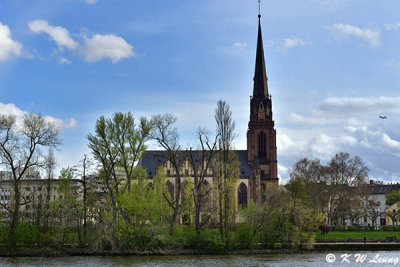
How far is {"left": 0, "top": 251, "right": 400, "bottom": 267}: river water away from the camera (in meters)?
42.4

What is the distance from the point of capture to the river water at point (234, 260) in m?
42.4

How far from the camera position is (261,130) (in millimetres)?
113438

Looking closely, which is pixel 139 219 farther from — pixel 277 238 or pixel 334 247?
pixel 334 247

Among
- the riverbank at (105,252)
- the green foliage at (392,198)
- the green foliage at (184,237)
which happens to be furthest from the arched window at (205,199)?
the green foliage at (392,198)

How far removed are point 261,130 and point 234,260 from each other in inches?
2749

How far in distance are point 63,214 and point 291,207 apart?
2217 cm

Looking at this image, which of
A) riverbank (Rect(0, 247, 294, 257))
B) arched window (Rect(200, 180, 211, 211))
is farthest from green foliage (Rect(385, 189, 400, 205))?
riverbank (Rect(0, 247, 294, 257))

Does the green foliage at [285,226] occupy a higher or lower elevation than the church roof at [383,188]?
lower

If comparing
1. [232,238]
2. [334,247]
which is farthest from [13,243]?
[334,247]

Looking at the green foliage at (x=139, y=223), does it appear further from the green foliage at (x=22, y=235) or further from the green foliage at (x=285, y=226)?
the green foliage at (x=22, y=235)

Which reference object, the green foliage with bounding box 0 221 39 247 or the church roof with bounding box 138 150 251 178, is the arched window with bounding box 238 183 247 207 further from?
the green foliage with bounding box 0 221 39 247

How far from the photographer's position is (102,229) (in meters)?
49.2

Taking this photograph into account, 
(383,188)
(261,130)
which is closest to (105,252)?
(261,130)

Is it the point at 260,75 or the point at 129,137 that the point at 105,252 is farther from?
the point at 260,75
